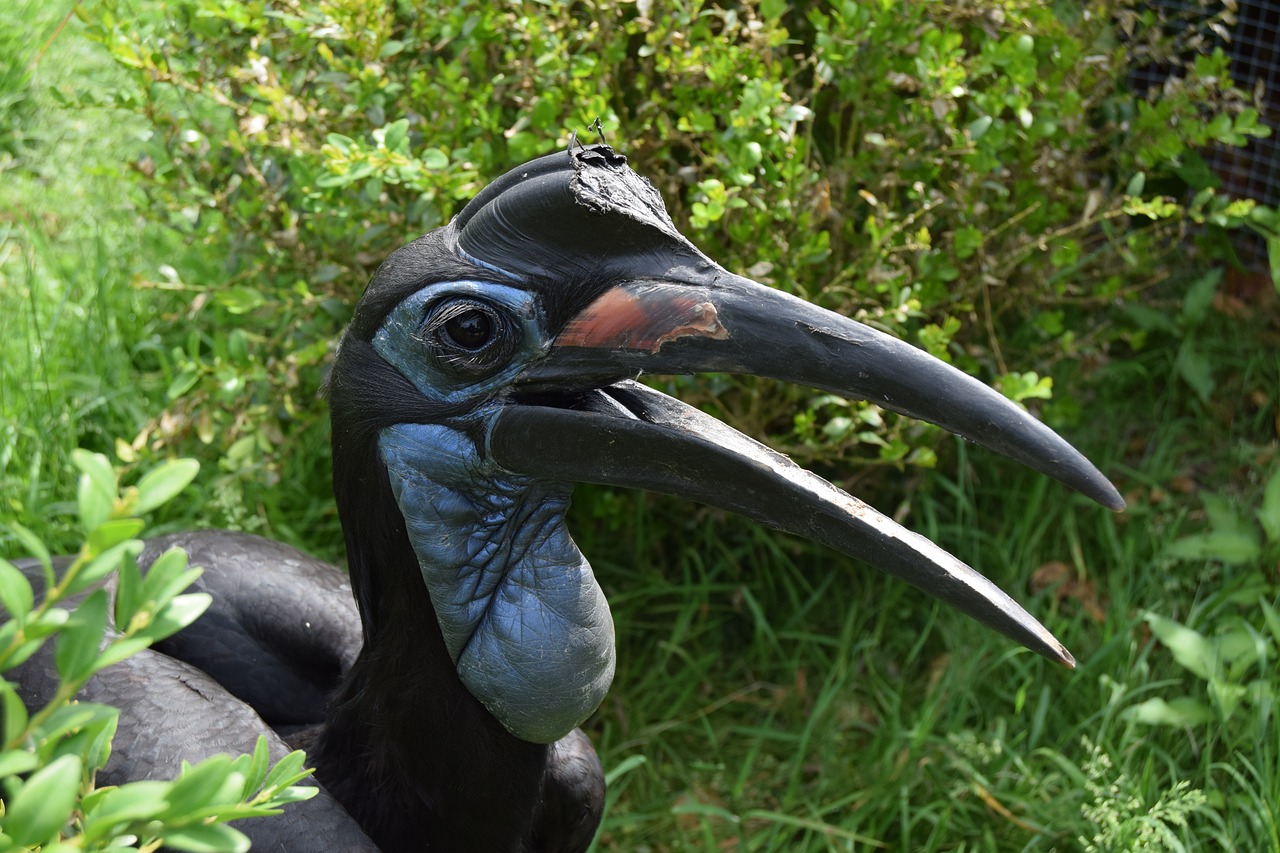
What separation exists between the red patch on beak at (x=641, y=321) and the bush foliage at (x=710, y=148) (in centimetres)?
84

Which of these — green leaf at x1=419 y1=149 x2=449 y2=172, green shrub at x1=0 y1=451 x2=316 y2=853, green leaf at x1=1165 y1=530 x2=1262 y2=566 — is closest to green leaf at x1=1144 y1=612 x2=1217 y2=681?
green leaf at x1=1165 y1=530 x2=1262 y2=566

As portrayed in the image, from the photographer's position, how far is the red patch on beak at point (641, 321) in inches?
59.6

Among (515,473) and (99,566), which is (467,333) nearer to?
(515,473)

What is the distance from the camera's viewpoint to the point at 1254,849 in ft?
8.13

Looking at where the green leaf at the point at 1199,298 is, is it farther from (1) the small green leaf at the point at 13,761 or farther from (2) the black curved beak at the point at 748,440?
(1) the small green leaf at the point at 13,761

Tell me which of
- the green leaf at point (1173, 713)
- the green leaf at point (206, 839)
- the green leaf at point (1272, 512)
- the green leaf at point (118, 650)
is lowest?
the green leaf at point (1173, 713)

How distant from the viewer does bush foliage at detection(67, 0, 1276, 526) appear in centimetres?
253

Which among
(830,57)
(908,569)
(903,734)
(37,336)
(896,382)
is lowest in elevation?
(903,734)

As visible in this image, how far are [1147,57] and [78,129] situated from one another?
3.42 meters

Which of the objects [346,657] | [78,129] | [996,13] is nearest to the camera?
[346,657]

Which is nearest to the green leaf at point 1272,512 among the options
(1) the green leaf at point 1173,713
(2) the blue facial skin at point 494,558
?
(1) the green leaf at point 1173,713

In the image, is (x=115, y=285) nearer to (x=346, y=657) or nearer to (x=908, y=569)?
(x=346, y=657)

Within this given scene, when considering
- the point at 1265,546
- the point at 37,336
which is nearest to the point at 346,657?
the point at 37,336

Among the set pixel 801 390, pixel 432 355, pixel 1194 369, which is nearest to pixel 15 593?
pixel 432 355
